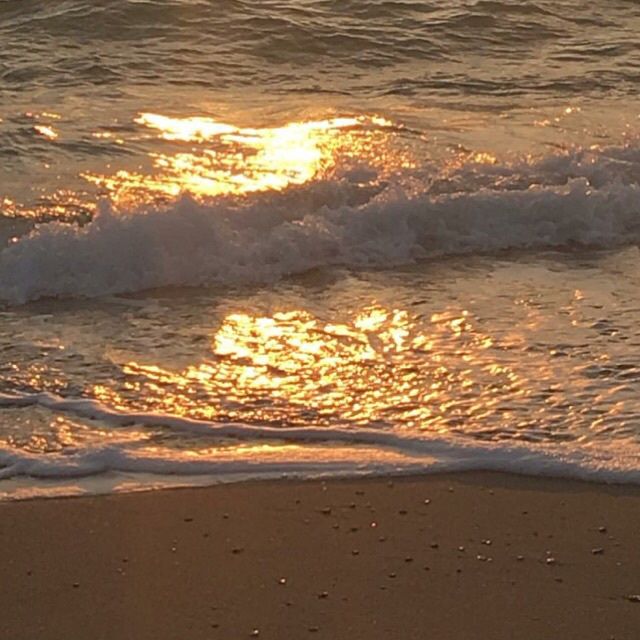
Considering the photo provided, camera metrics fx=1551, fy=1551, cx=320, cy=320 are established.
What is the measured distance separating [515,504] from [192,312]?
2.26 meters

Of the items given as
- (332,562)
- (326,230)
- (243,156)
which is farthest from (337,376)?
(243,156)

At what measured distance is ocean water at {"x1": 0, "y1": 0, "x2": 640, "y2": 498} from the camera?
4.79 meters

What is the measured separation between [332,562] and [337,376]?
1439 mm

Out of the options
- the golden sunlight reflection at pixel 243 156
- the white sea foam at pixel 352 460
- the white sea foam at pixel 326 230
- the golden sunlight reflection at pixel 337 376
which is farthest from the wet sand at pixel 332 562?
the golden sunlight reflection at pixel 243 156

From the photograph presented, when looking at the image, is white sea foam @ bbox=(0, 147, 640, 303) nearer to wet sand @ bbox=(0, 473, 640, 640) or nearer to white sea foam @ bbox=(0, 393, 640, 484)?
white sea foam @ bbox=(0, 393, 640, 484)

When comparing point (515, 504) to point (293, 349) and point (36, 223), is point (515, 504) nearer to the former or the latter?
point (293, 349)

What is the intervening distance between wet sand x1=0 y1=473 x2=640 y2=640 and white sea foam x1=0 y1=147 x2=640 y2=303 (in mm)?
2478

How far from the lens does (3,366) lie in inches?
215

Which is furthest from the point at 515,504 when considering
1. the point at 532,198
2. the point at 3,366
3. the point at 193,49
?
the point at 193,49

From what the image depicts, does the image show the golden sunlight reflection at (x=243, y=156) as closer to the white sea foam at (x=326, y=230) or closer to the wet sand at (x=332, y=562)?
the white sea foam at (x=326, y=230)

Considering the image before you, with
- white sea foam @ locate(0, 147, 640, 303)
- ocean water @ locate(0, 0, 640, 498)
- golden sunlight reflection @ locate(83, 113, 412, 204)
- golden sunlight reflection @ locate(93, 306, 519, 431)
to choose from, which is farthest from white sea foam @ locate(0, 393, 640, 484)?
golden sunlight reflection @ locate(83, 113, 412, 204)

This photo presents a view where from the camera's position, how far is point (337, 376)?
5312mm

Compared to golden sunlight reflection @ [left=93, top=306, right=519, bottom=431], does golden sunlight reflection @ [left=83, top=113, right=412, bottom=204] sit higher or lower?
higher

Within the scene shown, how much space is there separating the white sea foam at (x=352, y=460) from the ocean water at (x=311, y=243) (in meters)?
0.01
